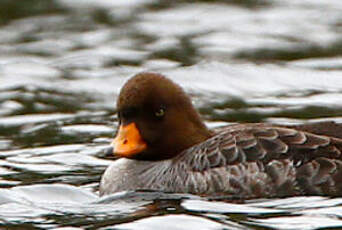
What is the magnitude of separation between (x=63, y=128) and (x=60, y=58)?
3.42m

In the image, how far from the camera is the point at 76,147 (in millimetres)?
14289

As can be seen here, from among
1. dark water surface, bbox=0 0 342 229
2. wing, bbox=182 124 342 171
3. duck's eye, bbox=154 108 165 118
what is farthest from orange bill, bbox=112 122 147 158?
wing, bbox=182 124 342 171

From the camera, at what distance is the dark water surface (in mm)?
11211

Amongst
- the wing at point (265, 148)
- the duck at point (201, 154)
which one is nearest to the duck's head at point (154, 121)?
the duck at point (201, 154)

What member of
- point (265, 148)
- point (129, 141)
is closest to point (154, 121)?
point (129, 141)

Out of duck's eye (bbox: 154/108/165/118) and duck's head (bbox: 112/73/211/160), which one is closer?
duck's head (bbox: 112/73/211/160)

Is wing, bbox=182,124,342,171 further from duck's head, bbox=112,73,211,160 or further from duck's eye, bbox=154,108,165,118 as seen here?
duck's eye, bbox=154,108,165,118

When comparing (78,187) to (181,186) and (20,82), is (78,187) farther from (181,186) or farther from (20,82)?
(20,82)

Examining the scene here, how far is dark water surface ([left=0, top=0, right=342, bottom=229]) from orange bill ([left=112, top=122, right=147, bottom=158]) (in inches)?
16.6

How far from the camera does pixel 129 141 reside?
11891mm

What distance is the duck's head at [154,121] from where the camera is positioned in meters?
11.8

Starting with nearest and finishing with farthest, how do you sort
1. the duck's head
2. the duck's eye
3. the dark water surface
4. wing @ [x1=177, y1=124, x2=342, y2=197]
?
the dark water surface
wing @ [x1=177, y1=124, x2=342, y2=197]
the duck's head
the duck's eye

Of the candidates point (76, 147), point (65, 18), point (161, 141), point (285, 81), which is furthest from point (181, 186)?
point (65, 18)

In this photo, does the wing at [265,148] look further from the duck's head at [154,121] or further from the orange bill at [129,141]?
the orange bill at [129,141]
